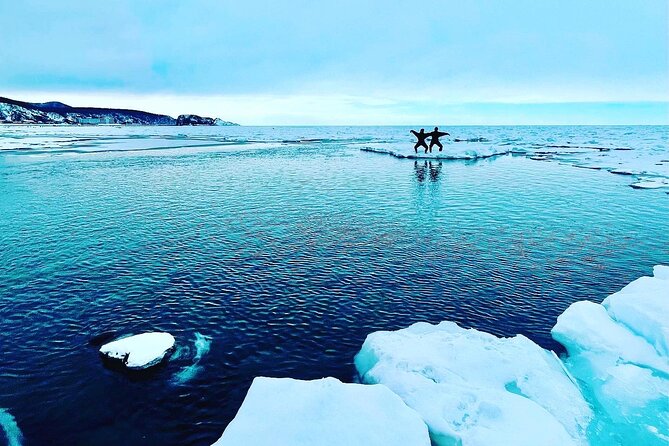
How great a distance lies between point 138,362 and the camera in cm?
1631

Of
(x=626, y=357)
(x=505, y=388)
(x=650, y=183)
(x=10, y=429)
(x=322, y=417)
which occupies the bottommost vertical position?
(x=10, y=429)

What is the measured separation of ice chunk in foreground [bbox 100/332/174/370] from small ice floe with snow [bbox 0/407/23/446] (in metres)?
3.55

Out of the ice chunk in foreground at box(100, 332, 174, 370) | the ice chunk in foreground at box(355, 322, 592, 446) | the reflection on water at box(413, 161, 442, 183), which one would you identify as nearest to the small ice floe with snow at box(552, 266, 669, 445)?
the ice chunk in foreground at box(355, 322, 592, 446)

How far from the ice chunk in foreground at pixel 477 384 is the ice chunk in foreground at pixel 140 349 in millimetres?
8114

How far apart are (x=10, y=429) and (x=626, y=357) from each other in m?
21.9

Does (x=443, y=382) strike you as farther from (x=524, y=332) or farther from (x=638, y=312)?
(x=638, y=312)

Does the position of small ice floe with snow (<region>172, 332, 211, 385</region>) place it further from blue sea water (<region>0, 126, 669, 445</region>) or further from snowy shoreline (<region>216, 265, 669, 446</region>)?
snowy shoreline (<region>216, 265, 669, 446</region>)

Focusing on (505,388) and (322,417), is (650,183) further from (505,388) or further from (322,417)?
(322,417)

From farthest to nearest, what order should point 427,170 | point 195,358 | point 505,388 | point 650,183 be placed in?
point 427,170, point 650,183, point 195,358, point 505,388

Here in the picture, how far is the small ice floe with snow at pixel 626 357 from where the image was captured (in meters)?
13.1

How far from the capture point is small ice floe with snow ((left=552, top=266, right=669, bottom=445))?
514 inches

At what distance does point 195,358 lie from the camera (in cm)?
1720

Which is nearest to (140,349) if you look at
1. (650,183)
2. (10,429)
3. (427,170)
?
(10,429)

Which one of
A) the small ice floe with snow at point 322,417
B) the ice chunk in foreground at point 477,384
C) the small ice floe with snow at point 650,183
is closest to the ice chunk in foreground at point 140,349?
the small ice floe with snow at point 322,417
